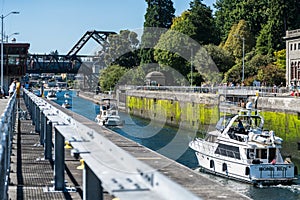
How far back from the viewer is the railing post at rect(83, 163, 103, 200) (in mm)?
6438

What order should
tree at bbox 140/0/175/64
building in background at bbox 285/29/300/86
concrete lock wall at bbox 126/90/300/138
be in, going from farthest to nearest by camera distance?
tree at bbox 140/0/175/64
building in background at bbox 285/29/300/86
concrete lock wall at bbox 126/90/300/138

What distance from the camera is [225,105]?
202 ft

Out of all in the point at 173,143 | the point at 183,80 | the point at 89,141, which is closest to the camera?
the point at 89,141

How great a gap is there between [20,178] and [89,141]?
511 cm

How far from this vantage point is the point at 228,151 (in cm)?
3288

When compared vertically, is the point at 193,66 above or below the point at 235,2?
below

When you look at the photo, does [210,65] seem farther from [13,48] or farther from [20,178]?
[20,178]

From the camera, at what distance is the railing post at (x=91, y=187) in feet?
21.1

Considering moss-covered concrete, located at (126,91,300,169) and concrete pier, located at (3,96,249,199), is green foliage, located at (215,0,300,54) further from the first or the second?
concrete pier, located at (3,96,249,199)

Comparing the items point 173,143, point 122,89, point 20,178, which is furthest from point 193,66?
point 20,178

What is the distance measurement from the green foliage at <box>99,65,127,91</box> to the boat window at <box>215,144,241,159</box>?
92263mm

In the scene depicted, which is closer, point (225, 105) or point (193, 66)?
point (225, 105)

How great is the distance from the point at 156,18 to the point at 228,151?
96.5 meters

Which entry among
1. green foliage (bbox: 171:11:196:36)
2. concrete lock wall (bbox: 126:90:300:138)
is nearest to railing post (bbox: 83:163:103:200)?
concrete lock wall (bbox: 126:90:300:138)
